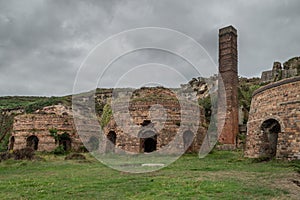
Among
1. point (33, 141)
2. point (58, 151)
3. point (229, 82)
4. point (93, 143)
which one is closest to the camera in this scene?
point (58, 151)

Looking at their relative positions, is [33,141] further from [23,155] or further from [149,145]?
[149,145]

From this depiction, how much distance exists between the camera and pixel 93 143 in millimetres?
26750

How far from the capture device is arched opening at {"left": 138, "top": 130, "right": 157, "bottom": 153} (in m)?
19.5

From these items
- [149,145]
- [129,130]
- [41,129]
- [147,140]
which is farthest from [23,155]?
[41,129]

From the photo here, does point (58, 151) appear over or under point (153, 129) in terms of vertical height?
under

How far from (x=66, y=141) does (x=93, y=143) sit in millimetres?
2216

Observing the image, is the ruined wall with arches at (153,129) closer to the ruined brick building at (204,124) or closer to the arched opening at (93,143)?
the ruined brick building at (204,124)

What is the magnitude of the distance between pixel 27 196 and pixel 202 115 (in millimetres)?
16703

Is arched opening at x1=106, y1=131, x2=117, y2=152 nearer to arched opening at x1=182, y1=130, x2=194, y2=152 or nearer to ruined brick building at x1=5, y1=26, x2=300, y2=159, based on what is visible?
ruined brick building at x1=5, y1=26, x2=300, y2=159

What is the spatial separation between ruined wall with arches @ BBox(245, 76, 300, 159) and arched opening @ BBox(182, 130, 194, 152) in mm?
4530

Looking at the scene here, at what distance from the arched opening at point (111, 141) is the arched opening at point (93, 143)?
4342 millimetres

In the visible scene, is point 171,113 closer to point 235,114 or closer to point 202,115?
point 202,115

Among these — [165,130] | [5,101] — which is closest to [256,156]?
[165,130]

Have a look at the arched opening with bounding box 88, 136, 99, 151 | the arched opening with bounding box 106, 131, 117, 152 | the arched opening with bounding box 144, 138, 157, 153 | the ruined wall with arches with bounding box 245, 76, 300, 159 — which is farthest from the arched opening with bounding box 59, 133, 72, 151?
the ruined wall with arches with bounding box 245, 76, 300, 159
